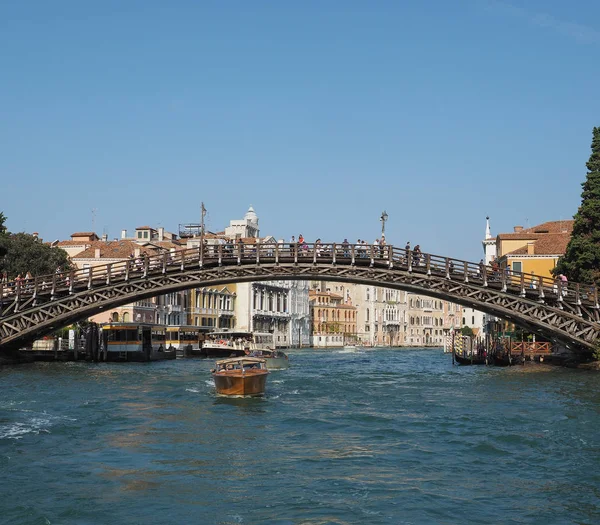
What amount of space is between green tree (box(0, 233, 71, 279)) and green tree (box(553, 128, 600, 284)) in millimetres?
34694

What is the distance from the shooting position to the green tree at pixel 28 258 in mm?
62562

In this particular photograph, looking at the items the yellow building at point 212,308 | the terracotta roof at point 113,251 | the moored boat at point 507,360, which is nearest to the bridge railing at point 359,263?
the moored boat at point 507,360

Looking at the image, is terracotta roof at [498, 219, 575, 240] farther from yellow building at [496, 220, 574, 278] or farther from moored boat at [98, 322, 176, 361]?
moored boat at [98, 322, 176, 361]

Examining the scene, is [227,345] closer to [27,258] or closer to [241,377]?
[27,258]

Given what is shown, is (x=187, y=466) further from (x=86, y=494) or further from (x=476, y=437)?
(x=476, y=437)

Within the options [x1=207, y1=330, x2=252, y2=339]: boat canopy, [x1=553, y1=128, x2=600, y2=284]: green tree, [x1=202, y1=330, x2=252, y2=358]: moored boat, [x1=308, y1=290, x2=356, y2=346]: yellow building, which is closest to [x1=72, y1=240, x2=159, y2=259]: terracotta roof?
[x1=207, y1=330, x2=252, y2=339]: boat canopy

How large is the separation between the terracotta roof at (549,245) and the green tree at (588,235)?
14.8 meters

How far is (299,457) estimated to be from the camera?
17.7 meters

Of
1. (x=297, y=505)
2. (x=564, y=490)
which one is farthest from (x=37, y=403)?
(x=564, y=490)

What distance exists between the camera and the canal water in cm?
1352

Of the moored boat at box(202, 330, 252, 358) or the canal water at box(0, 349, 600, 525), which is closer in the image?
the canal water at box(0, 349, 600, 525)

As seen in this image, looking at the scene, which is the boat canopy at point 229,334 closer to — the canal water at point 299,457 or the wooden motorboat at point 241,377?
the canal water at point 299,457

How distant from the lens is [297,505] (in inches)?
541

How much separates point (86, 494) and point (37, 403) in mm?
12777
